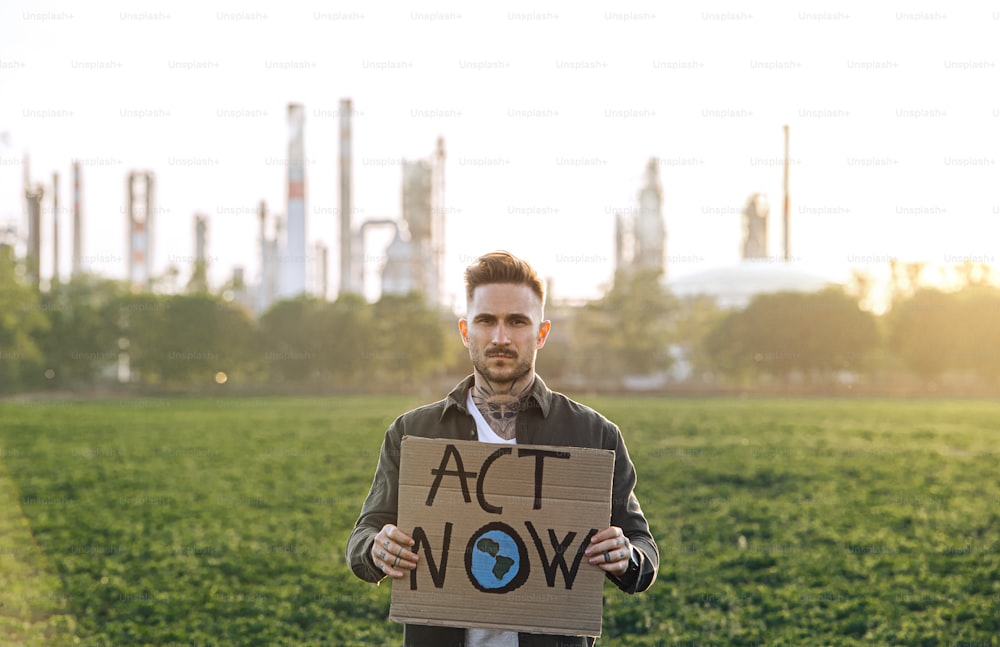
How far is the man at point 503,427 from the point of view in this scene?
2736 millimetres

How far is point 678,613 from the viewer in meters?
6.91

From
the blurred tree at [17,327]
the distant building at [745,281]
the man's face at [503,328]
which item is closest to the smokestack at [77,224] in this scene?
the blurred tree at [17,327]

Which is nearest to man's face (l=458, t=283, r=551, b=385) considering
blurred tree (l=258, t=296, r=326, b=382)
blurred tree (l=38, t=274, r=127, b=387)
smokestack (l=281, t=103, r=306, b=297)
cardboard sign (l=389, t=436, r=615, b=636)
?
cardboard sign (l=389, t=436, r=615, b=636)

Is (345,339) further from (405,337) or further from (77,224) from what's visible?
(77,224)

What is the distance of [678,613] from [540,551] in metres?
4.54

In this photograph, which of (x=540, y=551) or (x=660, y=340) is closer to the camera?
(x=540, y=551)

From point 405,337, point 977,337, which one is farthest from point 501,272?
point 977,337

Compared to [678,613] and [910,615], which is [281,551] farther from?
[910,615]

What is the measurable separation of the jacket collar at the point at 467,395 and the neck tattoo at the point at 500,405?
2cm

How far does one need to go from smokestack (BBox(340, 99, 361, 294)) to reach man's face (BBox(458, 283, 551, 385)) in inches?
2372

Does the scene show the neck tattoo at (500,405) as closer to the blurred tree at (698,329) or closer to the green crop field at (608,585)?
the green crop field at (608,585)

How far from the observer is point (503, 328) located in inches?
108

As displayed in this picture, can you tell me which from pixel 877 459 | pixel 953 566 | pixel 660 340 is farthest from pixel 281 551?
pixel 660 340

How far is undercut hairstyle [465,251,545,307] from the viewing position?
2768 millimetres
